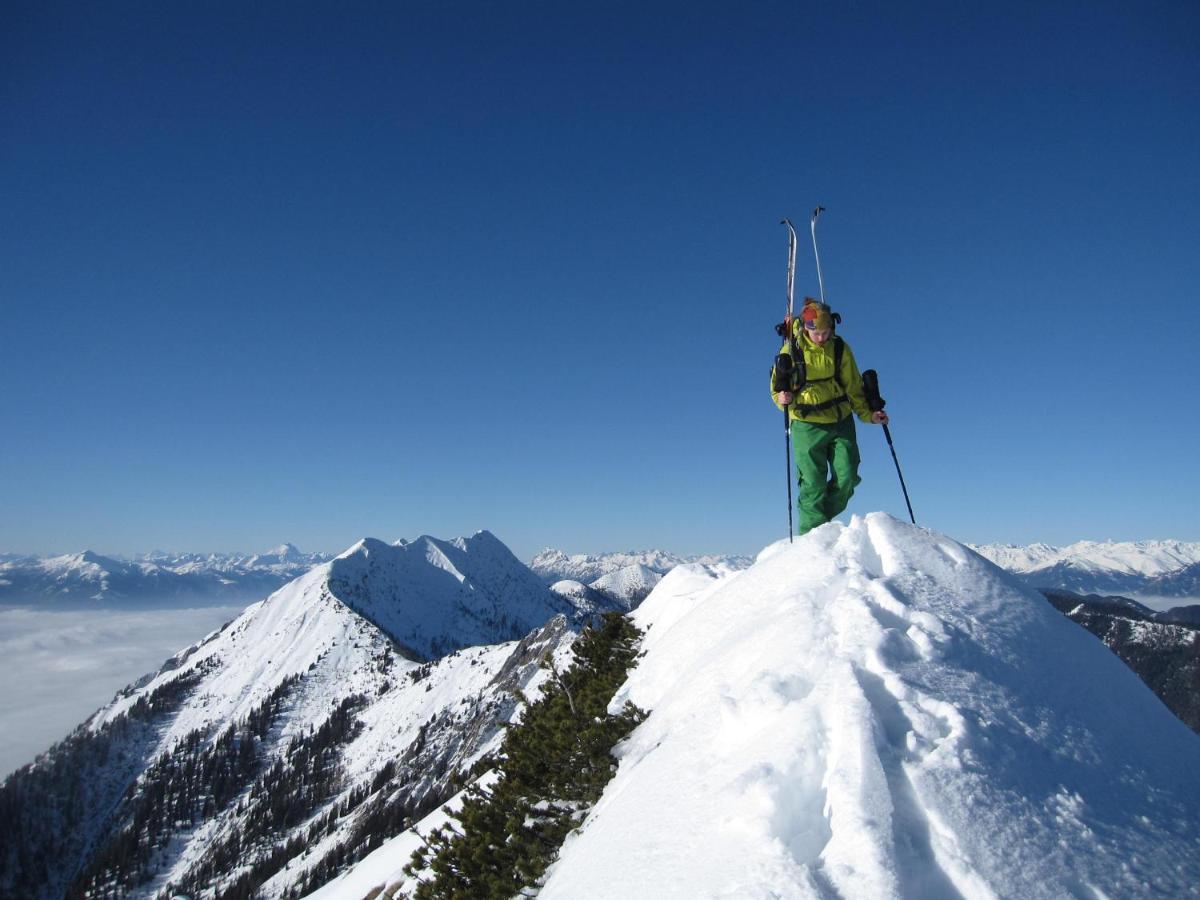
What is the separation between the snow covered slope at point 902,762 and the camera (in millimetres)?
3713

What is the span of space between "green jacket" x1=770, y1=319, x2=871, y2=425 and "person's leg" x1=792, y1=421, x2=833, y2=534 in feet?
0.65

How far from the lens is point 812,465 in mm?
10852

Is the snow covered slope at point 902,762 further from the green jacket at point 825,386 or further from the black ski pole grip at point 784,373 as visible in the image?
the black ski pole grip at point 784,373

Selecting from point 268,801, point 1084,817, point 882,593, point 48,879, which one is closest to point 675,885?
point 1084,817

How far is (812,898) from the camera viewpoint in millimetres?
3410

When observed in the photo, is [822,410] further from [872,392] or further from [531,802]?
[531,802]

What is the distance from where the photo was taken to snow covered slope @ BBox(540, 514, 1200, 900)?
146 inches

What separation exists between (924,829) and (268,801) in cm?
19648

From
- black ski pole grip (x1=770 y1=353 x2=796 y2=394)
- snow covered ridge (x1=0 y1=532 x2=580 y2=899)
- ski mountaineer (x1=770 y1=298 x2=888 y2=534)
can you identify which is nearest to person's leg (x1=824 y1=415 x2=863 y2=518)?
ski mountaineer (x1=770 y1=298 x2=888 y2=534)

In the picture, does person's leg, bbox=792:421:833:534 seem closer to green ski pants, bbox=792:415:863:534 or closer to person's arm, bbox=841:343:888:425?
green ski pants, bbox=792:415:863:534

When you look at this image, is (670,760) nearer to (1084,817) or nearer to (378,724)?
(1084,817)

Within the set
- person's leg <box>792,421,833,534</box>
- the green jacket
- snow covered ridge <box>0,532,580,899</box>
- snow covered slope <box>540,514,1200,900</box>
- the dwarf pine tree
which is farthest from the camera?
snow covered ridge <box>0,532,580,899</box>

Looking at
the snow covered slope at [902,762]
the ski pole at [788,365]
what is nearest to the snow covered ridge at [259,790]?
the ski pole at [788,365]

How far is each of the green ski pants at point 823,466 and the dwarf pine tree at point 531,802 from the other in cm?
487
